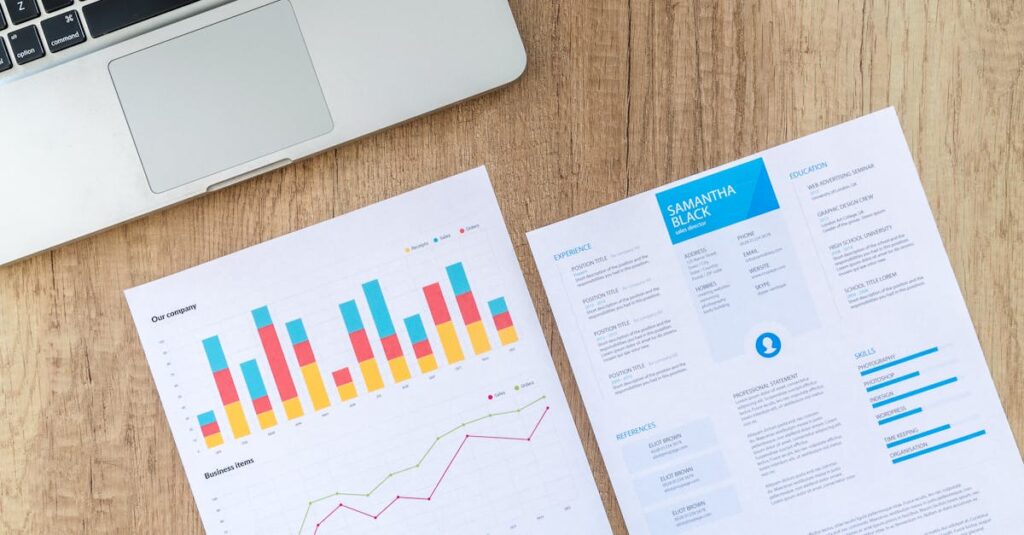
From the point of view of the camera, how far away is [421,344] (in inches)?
27.9

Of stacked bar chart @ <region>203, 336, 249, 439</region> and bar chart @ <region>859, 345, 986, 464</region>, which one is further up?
stacked bar chart @ <region>203, 336, 249, 439</region>

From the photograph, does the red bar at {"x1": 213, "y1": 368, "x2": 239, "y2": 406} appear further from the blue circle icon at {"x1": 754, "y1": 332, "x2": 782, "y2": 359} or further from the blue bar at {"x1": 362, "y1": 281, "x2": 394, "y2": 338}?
the blue circle icon at {"x1": 754, "y1": 332, "x2": 782, "y2": 359}

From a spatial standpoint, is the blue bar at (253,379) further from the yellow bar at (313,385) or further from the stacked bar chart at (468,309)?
the stacked bar chart at (468,309)

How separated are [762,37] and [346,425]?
508 mm

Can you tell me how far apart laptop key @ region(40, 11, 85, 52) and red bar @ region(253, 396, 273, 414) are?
34 cm

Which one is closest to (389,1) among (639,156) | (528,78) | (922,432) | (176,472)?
(528,78)

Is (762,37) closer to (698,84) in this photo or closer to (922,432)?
(698,84)

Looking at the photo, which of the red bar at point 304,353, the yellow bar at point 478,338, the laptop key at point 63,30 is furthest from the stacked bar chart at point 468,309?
the laptop key at point 63,30

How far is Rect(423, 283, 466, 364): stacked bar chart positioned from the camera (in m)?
0.71

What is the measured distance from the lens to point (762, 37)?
27.6 inches

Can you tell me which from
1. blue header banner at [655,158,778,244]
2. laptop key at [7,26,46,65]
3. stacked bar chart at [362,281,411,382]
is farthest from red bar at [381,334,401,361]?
laptop key at [7,26,46,65]

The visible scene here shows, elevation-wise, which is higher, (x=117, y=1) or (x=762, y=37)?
(x=117, y=1)

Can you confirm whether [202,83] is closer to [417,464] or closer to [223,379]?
[223,379]

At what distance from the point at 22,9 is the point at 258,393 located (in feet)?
1.22
